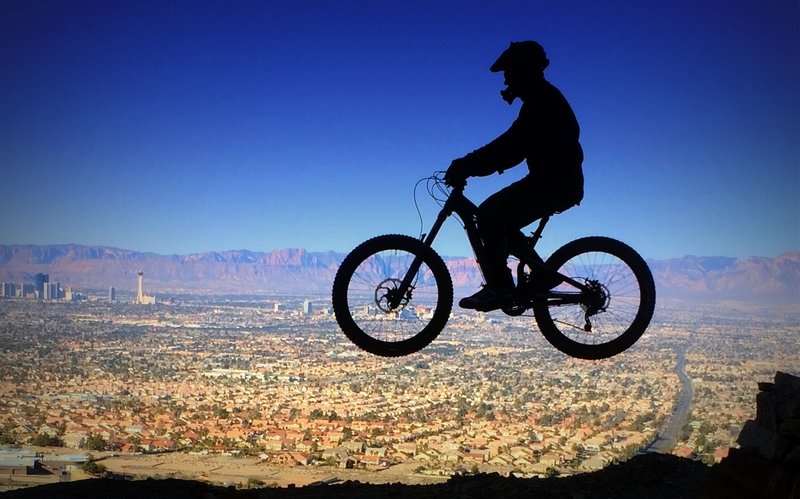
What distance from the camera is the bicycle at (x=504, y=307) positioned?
7.36 meters

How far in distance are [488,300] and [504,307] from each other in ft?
0.80

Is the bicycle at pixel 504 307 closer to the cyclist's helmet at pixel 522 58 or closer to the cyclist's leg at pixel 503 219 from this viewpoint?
the cyclist's leg at pixel 503 219

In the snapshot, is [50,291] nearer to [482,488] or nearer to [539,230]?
[482,488]

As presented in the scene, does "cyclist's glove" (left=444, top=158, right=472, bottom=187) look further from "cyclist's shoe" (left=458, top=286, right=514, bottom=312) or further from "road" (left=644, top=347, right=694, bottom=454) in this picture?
"road" (left=644, top=347, right=694, bottom=454)

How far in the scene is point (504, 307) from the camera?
7059mm

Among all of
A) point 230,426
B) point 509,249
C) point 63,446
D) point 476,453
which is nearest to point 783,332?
point 476,453

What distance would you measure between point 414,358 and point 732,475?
8185cm

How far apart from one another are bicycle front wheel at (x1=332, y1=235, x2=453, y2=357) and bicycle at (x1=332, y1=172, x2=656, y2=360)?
0.04 feet

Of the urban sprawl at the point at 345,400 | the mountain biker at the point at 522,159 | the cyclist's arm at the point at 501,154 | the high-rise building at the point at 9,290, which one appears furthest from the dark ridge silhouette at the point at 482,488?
the high-rise building at the point at 9,290

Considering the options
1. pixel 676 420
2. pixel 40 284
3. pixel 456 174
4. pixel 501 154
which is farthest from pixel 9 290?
pixel 501 154

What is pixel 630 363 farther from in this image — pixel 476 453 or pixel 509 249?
pixel 509 249

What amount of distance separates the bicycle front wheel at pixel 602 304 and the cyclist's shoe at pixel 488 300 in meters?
0.56

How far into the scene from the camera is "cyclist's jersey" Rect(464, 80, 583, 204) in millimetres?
7004

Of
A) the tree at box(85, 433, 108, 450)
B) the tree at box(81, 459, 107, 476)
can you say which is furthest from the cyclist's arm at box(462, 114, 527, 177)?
the tree at box(85, 433, 108, 450)
